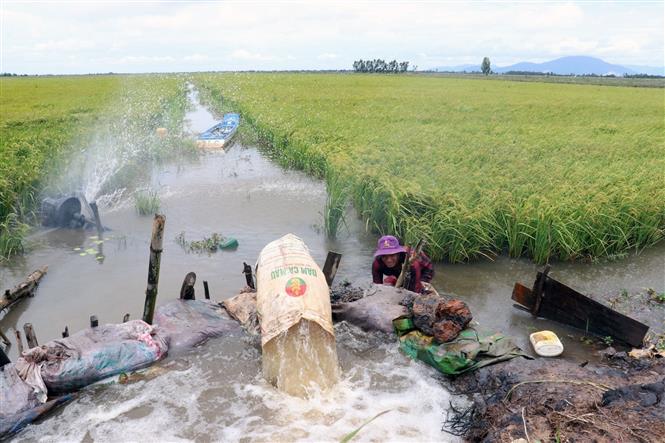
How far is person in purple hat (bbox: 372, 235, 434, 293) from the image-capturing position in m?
6.10

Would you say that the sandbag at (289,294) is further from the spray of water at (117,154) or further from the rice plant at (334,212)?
the spray of water at (117,154)

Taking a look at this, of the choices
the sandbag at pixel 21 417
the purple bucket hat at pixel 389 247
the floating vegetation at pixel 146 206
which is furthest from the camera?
the floating vegetation at pixel 146 206

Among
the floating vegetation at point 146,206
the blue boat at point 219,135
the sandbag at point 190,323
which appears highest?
the blue boat at point 219,135

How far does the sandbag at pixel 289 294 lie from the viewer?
4.68 meters

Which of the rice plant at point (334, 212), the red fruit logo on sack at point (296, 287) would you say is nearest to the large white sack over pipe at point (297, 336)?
the red fruit logo on sack at point (296, 287)

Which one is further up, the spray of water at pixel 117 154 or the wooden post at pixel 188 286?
the spray of water at pixel 117 154

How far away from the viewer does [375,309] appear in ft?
18.5

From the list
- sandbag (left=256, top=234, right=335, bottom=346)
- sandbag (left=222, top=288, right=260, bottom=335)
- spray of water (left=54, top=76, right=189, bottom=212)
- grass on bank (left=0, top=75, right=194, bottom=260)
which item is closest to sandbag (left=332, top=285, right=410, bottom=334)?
sandbag (left=256, top=234, right=335, bottom=346)

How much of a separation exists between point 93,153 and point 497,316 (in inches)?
427

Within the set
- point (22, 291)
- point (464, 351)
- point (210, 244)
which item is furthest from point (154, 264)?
point (464, 351)

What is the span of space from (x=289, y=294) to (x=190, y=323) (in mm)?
1420

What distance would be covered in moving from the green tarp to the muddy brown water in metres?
0.16

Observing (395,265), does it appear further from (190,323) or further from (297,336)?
(190,323)

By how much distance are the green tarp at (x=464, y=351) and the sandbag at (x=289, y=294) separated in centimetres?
96
